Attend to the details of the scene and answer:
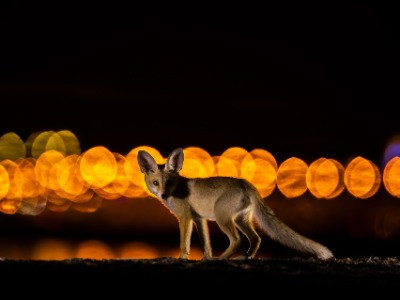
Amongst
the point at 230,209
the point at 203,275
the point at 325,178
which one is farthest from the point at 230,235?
the point at 325,178

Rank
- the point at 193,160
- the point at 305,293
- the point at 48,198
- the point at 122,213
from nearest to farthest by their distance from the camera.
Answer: the point at 305,293, the point at 122,213, the point at 48,198, the point at 193,160

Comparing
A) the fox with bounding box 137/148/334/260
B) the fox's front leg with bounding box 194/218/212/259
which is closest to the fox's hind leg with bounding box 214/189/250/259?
the fox with bounding box 137/148/334/260

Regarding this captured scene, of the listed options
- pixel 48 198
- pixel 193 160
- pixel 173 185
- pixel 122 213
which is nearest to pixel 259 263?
pixel 173 185

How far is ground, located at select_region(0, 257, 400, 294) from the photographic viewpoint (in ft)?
35.4

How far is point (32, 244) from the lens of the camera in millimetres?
38094

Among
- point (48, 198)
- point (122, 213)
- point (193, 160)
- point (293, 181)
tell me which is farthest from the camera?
point (193, 160)

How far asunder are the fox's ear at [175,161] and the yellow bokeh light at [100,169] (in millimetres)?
113016

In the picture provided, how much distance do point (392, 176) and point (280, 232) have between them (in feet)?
311

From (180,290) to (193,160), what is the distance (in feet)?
361

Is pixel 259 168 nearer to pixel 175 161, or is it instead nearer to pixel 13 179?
pixel 13 179

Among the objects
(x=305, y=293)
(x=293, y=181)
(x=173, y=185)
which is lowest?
(x=305, y=293)

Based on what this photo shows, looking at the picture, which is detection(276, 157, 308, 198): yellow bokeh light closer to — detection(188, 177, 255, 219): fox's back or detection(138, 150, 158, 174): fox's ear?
detection(138, 150, 158, 174): fox's ear

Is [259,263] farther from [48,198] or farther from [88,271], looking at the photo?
[48,198]

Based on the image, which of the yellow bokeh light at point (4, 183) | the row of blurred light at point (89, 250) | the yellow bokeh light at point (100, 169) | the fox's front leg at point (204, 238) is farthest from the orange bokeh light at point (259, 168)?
the fox's front leg at point (204, 238)
